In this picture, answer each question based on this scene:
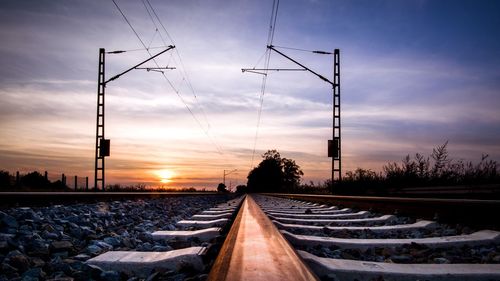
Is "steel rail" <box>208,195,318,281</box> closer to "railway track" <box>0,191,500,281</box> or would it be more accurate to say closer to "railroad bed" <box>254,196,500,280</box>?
"railway track" <box>0,191,500,281</box>

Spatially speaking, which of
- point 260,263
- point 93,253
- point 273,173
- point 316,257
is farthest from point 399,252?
point 273,173

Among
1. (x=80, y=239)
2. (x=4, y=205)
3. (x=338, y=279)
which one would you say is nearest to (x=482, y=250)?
(x=338, y=279)

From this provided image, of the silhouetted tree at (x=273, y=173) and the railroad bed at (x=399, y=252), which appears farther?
the silhouetted tree at (x=273, y=173)

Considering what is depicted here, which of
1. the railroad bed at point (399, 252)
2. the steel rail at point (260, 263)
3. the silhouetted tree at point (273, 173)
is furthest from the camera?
the silhouetted tree at point (273, 173)

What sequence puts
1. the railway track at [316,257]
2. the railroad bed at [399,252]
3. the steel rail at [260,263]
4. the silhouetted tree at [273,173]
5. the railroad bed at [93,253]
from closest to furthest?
the steel rail at [260,263]
the railway track at [316,257]
the railroad bed at [399,252]
the railroad bed at [93,253]
the silhouetted tree at [273,173]

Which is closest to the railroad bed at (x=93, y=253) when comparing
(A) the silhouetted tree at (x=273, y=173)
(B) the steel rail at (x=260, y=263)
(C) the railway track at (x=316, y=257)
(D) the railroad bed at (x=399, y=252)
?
(C) the railway track at (x=316, y=257)

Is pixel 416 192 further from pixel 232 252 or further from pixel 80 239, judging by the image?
pixel 232 252

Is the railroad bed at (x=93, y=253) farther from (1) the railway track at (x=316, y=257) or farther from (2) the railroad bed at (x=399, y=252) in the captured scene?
(2) the railroad bed at (x=399, y=252)

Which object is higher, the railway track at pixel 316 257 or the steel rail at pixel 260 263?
the steel rail at pixel 260 263

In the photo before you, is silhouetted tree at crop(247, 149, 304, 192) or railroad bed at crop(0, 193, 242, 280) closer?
railroad bed at crop(0, 193, 242, 280)

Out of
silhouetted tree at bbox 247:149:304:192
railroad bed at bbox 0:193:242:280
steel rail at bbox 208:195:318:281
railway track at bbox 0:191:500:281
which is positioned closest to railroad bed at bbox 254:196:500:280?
railway track at bbox 0:191:500:281

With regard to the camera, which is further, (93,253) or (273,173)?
(273,173)

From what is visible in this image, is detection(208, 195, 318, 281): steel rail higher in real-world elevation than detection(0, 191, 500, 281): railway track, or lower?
higher

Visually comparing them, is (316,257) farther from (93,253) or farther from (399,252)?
(93,253)
